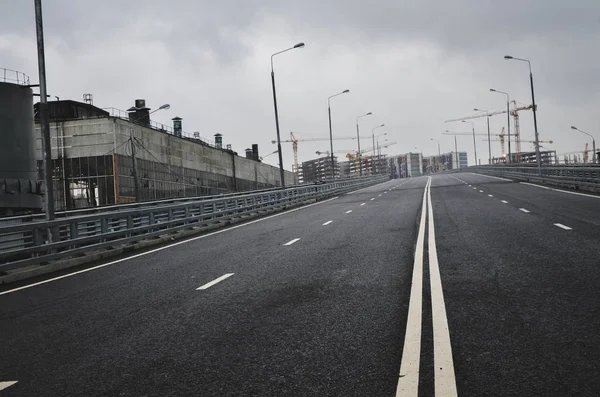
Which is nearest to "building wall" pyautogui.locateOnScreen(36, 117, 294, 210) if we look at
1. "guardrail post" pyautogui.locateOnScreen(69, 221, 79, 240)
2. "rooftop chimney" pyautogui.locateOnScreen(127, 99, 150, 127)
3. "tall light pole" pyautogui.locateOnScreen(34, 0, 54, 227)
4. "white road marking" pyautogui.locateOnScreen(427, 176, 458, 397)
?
"rooftop chimney" pyautogui.locateOnScreen(127, 99, 150, 127)

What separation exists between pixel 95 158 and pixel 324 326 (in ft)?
168

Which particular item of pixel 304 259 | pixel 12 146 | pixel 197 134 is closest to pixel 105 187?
pixel 12 146

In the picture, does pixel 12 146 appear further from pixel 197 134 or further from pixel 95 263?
pixel 197 134

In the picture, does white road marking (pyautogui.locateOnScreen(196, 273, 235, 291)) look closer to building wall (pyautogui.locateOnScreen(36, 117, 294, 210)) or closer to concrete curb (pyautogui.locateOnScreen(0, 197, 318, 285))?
concrete curb (pyautogui.locateOnScreen(0, 197, 318, 285))

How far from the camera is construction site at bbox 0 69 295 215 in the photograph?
28844 mm

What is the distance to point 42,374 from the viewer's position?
170 inches

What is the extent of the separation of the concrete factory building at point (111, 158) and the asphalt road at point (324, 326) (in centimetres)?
3571

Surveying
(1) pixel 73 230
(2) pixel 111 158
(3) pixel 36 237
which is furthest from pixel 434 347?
(2) pixel 111 158

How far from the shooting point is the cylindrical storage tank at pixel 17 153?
90.9 feet

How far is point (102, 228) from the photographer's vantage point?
545 inches

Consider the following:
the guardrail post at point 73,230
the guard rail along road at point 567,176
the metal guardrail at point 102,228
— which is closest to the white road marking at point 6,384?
the metal guardrail at point 102,228

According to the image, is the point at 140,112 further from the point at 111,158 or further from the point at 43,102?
the point at 43,102

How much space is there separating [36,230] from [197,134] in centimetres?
6836

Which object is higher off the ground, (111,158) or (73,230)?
(111,158)
